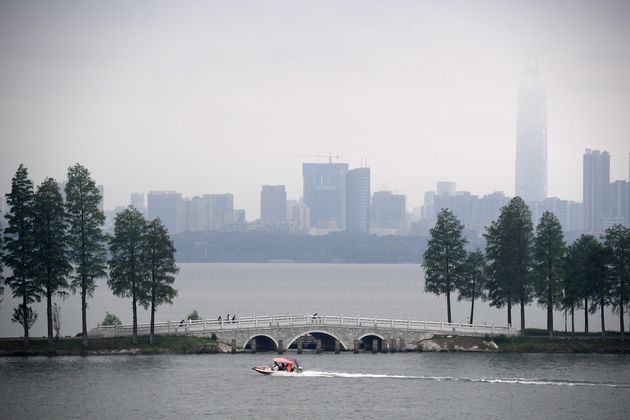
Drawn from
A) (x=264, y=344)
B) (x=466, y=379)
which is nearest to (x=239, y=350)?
(x=264, y=344)

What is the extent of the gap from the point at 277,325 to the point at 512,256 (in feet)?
83.4

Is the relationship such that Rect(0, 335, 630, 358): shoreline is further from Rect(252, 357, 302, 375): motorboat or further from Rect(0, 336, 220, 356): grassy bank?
Rect(252, 357, 302, 375): motorboat

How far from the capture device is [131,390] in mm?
84312

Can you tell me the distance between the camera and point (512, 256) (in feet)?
361

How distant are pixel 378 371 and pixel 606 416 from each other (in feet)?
76.8

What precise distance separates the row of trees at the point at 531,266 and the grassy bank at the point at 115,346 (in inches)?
993

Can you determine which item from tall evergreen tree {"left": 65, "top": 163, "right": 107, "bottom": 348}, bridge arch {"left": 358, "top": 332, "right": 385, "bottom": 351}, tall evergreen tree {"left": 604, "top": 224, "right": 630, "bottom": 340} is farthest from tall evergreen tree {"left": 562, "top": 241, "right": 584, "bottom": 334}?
tall evergreen tree {"left": 65, "top": 163, "right": 107, "bottom": 348}

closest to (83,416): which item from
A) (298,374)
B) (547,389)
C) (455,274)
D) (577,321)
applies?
(298,374)

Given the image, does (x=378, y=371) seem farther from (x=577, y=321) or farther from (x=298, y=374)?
(x=577, y=321)

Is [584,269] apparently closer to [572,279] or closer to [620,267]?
[572,279]

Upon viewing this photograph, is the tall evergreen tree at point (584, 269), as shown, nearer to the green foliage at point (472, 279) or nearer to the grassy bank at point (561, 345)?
the grassy bank at point (561, 345)

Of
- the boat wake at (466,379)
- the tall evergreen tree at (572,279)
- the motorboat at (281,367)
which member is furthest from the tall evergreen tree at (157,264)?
the tall evergreen tree at (572,279)

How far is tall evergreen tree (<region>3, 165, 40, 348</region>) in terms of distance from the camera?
325 ft

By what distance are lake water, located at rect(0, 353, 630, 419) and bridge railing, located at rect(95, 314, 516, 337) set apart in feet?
14.2
